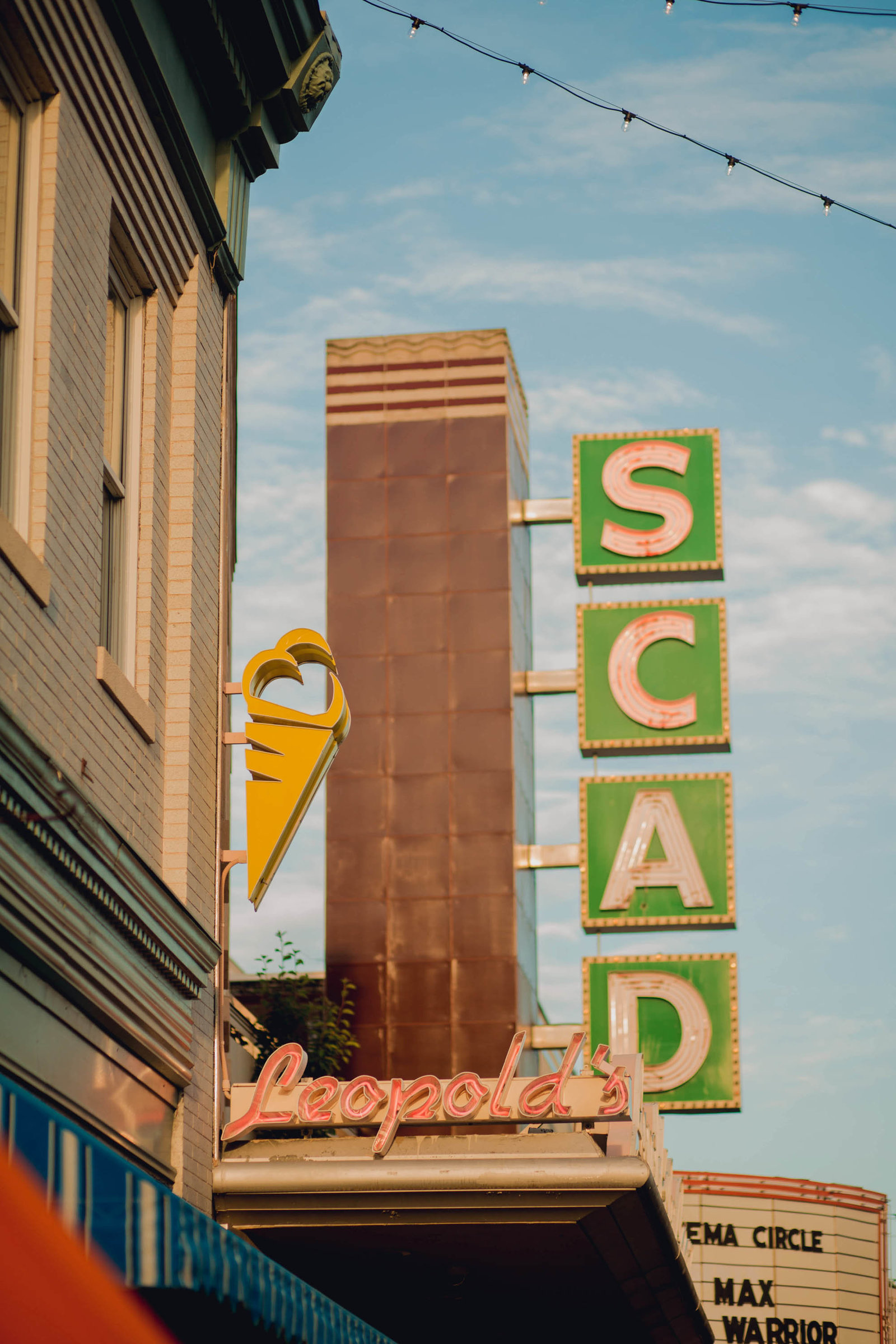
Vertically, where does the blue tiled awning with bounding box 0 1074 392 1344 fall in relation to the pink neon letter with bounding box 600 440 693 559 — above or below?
below

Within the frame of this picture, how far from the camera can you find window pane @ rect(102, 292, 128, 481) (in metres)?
11.6

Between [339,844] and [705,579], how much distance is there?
7.03 m

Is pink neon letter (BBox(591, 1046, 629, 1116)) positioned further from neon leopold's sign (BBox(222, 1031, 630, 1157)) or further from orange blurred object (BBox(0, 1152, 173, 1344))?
orange blurred object (BBox(0, 1152, 173, 1344))

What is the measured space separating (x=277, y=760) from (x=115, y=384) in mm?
2969

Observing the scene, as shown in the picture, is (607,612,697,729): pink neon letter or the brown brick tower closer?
the brown brick tower

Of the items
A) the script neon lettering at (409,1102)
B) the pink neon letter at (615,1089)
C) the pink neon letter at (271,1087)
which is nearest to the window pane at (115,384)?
the pink neon letter at (271,1087)

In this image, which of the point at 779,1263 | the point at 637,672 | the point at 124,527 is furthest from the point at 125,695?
the point at 779,1263

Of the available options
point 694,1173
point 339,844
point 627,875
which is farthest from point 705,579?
point 694,1173

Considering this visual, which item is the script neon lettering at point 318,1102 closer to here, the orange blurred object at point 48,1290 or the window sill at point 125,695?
the window sill at point 125,695

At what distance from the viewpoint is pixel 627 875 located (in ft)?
83.1

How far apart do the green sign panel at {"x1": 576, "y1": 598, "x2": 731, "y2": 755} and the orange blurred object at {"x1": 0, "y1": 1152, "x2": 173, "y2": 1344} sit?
23161 mm

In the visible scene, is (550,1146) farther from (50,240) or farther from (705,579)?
(705,579)

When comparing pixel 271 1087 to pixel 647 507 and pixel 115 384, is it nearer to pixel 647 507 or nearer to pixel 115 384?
pixel 115 384

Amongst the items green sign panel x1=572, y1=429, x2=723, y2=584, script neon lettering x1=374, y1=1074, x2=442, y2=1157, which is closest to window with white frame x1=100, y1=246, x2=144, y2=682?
script neon lettering x1=374, y1=1074, x2=442, y2=1157
